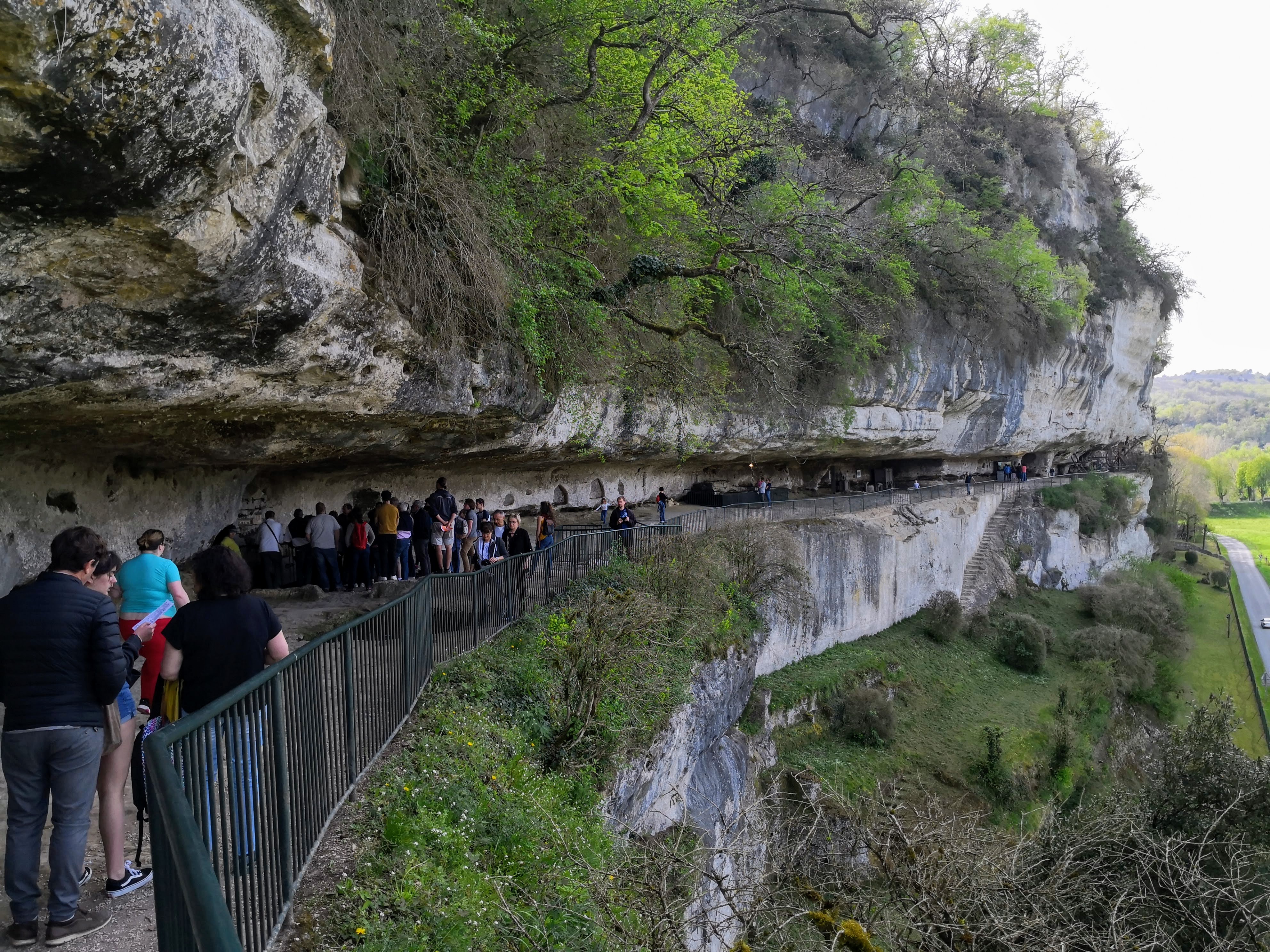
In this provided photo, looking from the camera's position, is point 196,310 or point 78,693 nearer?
point 78,693

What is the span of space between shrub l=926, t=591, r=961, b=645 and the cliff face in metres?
13.0

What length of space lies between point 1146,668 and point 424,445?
74.7 ft

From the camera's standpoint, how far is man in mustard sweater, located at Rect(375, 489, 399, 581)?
407 inches

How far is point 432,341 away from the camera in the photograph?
813 centimetres

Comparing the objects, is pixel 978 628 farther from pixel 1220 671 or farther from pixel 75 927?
pixel 75 927

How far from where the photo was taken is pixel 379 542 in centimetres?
1047

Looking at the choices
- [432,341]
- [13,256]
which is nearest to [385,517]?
[432,341]

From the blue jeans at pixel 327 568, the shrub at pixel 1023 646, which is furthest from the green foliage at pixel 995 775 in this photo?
the blue jeans at pixel 327 568

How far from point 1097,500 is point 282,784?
1454 inches

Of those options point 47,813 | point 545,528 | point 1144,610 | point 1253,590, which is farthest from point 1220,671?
point 47,813

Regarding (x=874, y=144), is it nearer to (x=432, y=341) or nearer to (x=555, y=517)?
(x=555, y=517)

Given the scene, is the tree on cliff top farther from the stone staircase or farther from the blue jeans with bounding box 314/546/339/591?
the stone staircase

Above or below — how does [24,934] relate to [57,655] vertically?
below

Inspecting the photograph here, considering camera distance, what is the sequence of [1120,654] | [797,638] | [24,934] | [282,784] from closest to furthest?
[24,934]
[282,784]
[797,638]
[1120,654]
